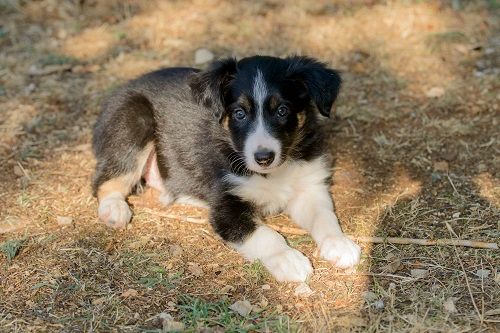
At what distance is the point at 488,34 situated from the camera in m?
6.80

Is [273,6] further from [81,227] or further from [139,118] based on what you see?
[81,227]

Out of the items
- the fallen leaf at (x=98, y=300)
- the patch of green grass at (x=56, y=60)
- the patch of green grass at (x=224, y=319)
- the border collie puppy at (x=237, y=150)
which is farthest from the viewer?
the patch of green grass at (x=56, y=60)

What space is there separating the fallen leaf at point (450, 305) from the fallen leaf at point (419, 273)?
250 millimetres

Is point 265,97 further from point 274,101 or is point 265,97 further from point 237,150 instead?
point 237,150

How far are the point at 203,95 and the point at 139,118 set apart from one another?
79cm

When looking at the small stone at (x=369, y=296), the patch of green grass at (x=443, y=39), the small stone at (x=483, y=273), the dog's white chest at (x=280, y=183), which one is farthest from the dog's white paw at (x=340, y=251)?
the patch of green grass at (x=443, y=39)

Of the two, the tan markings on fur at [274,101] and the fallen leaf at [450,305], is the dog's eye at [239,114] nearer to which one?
the tan markings on fur at [274,101]

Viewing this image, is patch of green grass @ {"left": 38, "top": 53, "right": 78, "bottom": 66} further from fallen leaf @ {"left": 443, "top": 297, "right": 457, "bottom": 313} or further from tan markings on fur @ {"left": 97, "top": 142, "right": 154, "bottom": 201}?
fallen leaf @ {"left": 443, "top": 297, "right": 457, "bottom": 313}

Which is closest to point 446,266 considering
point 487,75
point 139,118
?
point 139,118

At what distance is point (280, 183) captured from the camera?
4.39 meters

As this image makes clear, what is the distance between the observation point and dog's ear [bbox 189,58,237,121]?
13.6ft

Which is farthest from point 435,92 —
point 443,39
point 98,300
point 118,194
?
point 98,300

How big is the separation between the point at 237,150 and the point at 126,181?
3.31 ft

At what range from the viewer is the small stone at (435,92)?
19.4ft
